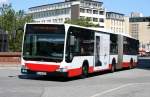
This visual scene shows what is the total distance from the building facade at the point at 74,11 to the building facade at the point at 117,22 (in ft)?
18.7

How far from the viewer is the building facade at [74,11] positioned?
16388 cm

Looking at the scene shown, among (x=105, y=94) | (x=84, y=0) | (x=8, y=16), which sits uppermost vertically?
(x=84, y=0)

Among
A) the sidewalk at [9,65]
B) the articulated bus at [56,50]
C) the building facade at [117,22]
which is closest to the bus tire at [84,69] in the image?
the articulated bus at [56,50]

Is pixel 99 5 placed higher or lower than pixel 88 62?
higher

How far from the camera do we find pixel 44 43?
2270 centimetres

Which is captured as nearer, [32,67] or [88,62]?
[32,67]

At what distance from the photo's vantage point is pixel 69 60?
22.7 metres

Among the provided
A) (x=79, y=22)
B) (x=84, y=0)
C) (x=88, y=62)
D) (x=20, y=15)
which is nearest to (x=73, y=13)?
(x=84, y=0)

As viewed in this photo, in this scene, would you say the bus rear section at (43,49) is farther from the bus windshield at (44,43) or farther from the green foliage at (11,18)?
the green foliage at (11,18)

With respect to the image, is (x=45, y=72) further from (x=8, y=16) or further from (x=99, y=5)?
(x=99, y=5)

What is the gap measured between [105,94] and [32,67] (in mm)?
6599

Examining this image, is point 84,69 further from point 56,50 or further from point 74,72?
point 56,50

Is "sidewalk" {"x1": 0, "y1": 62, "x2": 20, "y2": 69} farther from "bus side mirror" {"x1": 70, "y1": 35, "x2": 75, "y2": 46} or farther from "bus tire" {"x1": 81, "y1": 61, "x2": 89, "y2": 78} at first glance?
"bus side mirror" {"x1": 70, "y1": 35, "x2": 75, "y2": 46}

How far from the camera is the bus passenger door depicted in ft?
89.7
